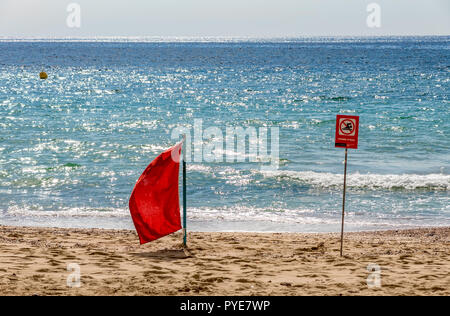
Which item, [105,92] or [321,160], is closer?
[321,160]

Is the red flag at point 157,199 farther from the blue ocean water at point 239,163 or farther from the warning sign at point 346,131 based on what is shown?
the blue ocean water at point 239,163

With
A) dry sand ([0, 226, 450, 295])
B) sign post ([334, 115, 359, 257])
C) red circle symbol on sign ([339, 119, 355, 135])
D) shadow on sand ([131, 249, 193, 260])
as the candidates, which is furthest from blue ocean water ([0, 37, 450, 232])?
red circle symbol on sign ([339, 119, 355, 135])

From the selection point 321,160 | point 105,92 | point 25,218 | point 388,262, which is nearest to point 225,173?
point 321,160

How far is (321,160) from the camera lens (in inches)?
776

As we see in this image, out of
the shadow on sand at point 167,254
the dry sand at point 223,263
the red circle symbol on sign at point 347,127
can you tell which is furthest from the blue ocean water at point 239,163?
the red circle symbol on sign at point 347,127

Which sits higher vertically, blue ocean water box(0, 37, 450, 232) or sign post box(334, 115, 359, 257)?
sign post box(334, 115, 359, 257)

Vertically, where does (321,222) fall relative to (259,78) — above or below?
below

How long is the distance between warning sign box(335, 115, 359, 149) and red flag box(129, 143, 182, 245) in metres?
2.67

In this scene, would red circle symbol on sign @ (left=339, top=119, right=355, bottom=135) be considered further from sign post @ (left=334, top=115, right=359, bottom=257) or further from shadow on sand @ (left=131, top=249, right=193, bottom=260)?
shadow on sand @ (left=131, top=249, right=193, bottom=260)

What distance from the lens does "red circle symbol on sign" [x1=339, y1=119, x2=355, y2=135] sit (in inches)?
364

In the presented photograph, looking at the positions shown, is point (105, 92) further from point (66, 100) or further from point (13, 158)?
point (13, 158)

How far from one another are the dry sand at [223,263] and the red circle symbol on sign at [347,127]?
204 cm

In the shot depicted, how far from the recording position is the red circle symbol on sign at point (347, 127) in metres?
9.26

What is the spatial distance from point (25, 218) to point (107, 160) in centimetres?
674
